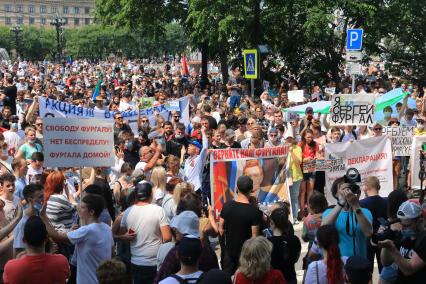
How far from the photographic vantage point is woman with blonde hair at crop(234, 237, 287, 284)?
5.07 metres

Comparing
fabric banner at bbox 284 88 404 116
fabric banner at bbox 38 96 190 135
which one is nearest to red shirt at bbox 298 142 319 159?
fabric banner at bbox 38 96 190 135

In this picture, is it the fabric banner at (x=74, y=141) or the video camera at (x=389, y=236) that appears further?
the fabric banner at (x=74, y=141)

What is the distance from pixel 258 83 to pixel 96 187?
19568 millimetres

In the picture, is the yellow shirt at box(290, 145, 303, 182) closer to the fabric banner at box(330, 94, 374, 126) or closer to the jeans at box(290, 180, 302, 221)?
the jeans at box(290, 180, 302, 221)

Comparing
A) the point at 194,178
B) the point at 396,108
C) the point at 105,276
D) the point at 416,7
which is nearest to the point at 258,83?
the point at 416,7

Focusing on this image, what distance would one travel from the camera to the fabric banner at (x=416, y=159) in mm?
12453

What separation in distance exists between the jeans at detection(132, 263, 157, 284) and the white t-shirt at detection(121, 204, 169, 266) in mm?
40

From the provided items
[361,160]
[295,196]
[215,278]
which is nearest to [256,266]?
[215,278]

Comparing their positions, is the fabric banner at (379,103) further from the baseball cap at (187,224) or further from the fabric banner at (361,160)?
the baseball cap at (187,224)

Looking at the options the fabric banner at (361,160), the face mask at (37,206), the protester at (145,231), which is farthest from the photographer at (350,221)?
the fabric banner at (361,160)

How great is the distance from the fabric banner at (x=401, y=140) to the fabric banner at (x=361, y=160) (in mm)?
1798

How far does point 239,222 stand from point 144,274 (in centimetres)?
103

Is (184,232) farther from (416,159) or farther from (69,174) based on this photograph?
(416,159)

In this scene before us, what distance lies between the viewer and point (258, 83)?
2650 centimetres
